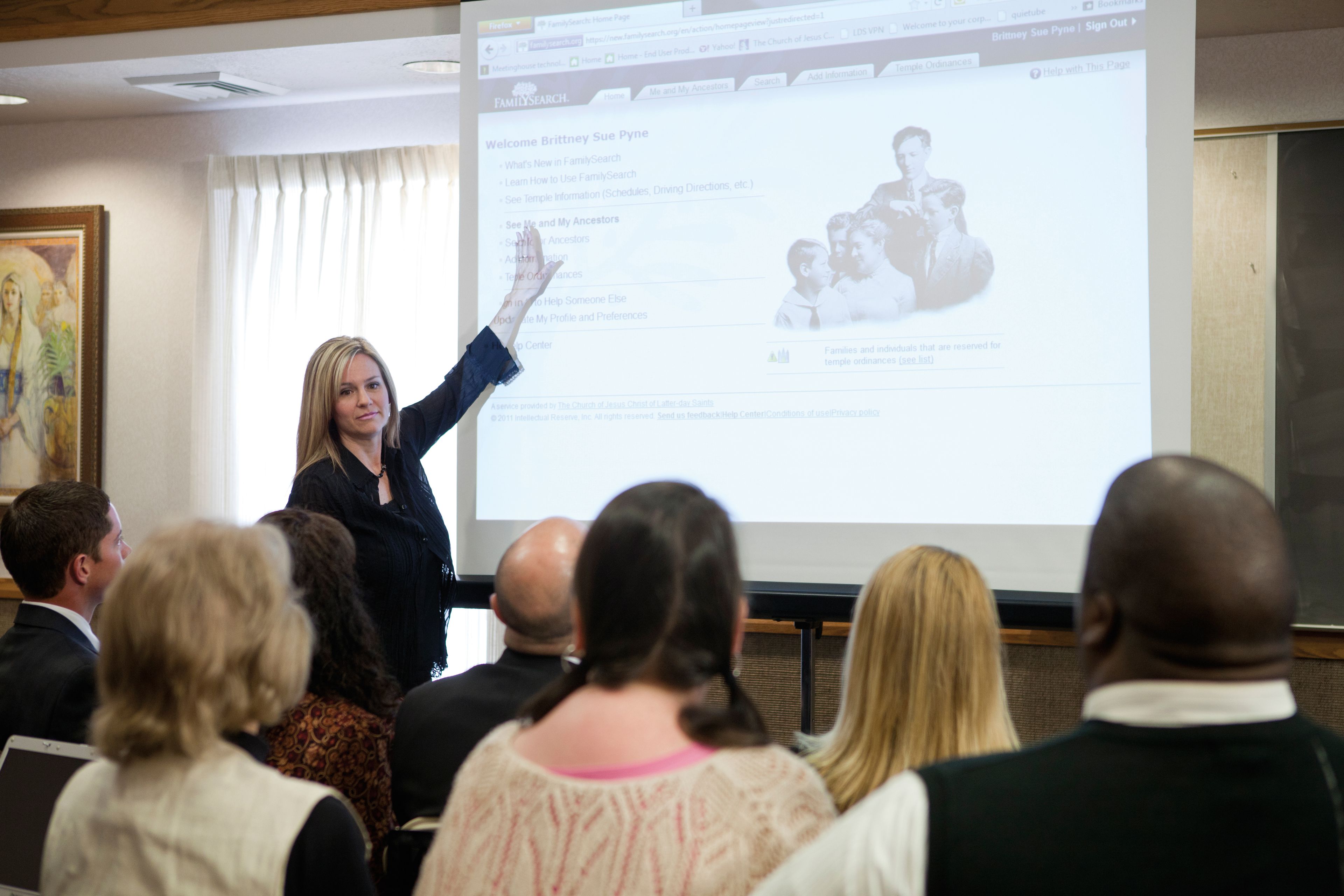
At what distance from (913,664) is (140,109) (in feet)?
13.0

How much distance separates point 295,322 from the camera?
408 cm

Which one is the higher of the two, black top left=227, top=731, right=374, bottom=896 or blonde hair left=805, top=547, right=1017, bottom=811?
blonde hair left=805, top=547, right=1017, bottom=811

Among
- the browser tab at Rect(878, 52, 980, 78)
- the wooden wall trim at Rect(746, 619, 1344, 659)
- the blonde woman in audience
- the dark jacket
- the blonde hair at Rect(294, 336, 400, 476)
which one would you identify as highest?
the browser tab at Rect(878, 52, 980, 78)

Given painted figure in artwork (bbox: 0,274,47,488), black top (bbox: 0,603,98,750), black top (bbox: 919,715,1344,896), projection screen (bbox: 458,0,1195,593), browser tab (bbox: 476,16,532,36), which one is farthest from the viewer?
painted figure in artwork (bbox: 0,274,47,488)

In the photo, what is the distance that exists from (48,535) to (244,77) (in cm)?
221

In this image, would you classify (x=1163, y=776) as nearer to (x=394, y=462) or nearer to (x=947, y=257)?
(x=947, y=257)

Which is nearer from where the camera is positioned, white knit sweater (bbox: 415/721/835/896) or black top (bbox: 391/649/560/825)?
white knit sweater (bbox: 415/721/835/896)

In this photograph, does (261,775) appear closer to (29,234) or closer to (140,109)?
(140,109)

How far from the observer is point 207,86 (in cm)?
372

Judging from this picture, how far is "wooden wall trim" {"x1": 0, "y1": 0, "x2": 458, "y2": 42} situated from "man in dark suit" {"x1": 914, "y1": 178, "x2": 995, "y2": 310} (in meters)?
1.61

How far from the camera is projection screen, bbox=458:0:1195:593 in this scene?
7.86 feet

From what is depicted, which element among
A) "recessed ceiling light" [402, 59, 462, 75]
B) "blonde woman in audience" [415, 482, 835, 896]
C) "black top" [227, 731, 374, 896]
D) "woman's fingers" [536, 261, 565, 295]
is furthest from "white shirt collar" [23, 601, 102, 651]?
"recessed ceiling light" [402, 59, 462, 75]

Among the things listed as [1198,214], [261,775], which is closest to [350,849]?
[261,775]

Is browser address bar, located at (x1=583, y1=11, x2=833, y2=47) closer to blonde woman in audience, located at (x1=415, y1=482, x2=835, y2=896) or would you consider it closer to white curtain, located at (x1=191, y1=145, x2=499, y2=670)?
white curtain, located at (x1=191, y1=145, x2=499, y2=670)
